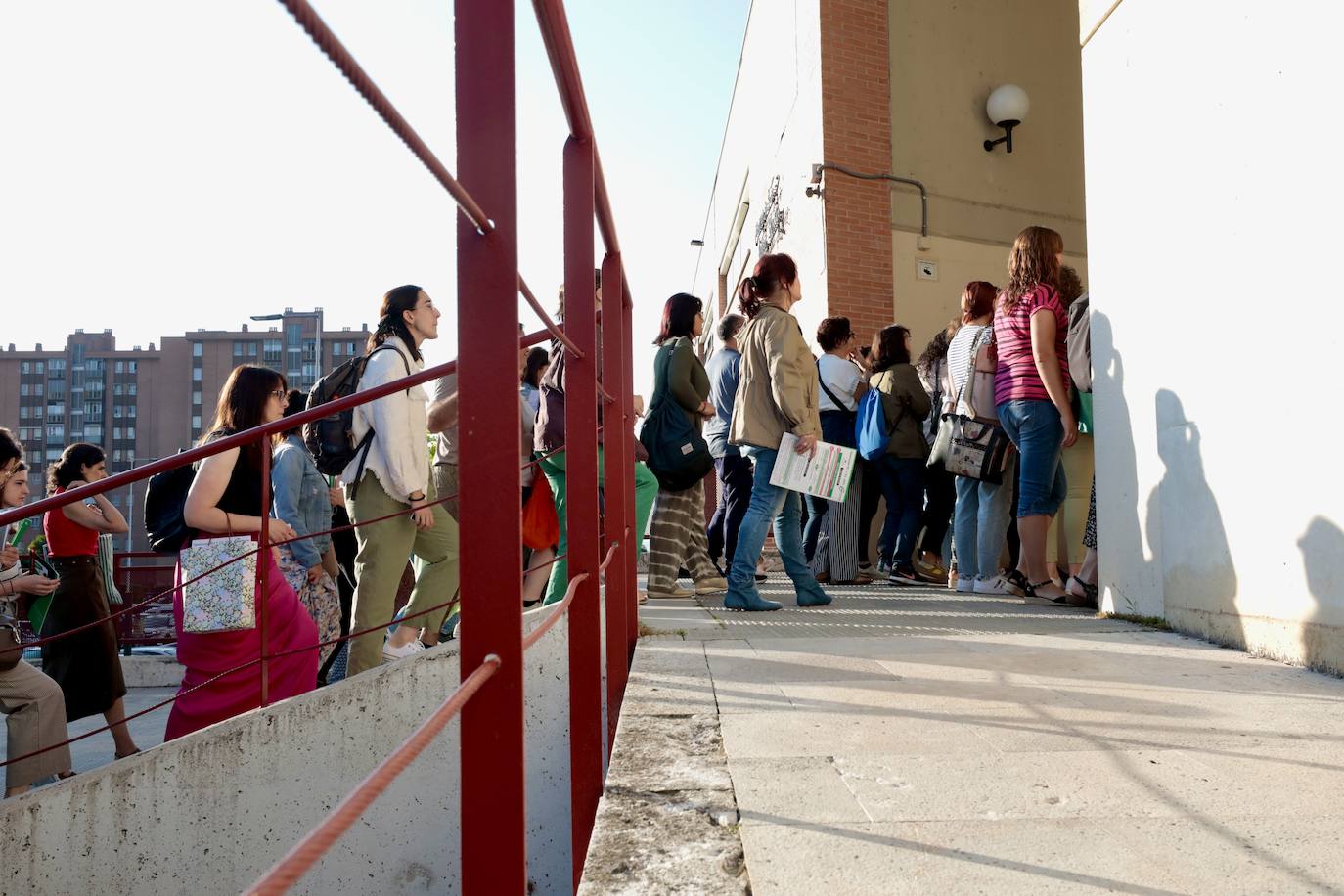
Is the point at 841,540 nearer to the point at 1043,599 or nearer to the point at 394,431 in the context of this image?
the point at 1043,599

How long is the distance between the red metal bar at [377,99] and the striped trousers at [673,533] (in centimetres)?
436

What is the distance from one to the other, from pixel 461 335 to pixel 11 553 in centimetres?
439

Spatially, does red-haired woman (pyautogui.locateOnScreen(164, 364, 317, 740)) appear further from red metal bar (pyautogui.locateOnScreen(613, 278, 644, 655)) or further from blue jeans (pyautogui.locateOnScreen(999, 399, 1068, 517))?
blue jeans (pyautogui.locateOnScreen(999, 399, 1068, 517))

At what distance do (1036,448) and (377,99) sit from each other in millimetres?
4337

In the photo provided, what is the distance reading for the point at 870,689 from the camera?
2762mm

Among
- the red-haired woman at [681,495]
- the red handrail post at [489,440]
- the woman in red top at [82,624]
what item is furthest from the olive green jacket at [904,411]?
the red handrail post at [489,440]

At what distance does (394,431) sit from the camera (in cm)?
377

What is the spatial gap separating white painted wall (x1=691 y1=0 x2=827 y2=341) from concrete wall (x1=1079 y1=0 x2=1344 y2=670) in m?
4.55

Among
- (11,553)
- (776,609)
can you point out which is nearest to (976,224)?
(776,609)

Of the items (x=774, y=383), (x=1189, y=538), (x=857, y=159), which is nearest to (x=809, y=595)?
(x=774, y=383)

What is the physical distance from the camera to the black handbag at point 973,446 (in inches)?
206

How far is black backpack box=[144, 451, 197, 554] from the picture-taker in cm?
373

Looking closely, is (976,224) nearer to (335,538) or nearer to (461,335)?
(335,538)

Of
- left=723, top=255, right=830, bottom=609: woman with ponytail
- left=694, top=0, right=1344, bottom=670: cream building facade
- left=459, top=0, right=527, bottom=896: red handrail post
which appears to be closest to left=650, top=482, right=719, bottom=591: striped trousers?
left=723, top=255, right=830, bottom=609: woman with ponytail
